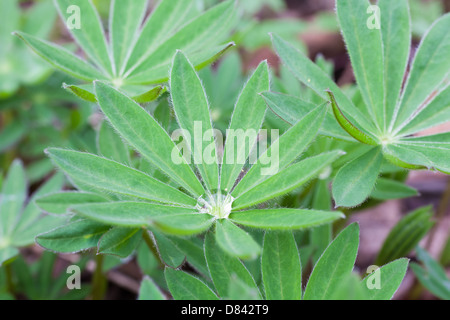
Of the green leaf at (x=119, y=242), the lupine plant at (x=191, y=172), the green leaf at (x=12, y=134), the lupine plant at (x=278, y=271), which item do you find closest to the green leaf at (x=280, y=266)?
the lupine plant at (x=278, y=271)

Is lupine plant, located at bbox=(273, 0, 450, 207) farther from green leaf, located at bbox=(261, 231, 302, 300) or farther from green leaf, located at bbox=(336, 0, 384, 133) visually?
green leaf, located at bbox=(261, 231, 302, 300)

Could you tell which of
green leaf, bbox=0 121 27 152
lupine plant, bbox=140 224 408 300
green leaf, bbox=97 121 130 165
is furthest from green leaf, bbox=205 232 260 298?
green leaf, bbox=0 121 27 152

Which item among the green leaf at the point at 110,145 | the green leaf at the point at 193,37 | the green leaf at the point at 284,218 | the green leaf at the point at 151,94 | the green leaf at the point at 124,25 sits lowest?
the green leaf at the point at 284,218

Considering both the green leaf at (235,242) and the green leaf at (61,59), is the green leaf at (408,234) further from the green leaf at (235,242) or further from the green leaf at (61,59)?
the green leaf at (61,59)

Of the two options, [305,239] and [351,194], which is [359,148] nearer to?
[351,194]

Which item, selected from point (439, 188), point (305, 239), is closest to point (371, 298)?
point (305, 239)

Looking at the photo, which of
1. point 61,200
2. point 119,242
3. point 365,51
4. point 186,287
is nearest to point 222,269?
point 186,287
